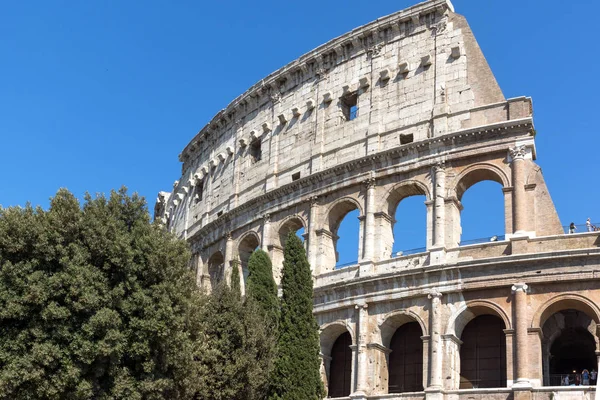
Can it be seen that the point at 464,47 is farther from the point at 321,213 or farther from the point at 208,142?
the point at 208,142

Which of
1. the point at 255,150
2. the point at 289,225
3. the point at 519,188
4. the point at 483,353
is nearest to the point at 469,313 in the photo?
the point at 483,353

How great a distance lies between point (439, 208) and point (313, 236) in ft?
18.0

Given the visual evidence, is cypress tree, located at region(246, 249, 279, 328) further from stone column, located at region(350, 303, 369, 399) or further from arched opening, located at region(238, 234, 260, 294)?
arched opening, located at region(238, 234, 260, 294)

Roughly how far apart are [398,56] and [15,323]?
17582 millimetres

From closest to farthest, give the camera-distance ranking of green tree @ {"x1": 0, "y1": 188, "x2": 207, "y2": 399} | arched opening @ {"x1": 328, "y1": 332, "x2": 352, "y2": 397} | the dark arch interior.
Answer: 1. green tree @ {"x1": 0, "y1": 188, "x2": 207, "y2": 399}
2. the dark arch interior
3. arched opening @ {"x1": 328, "y1": 332, "x2": 352, "y2": 397}

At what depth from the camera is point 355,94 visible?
33.2m

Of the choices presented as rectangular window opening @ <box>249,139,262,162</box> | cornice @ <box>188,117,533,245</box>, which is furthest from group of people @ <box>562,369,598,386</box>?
rectangular window opening @ <box>249,139,262,162</box>

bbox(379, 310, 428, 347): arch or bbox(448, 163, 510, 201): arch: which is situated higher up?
bbox(448, 163, 510, 201): arch

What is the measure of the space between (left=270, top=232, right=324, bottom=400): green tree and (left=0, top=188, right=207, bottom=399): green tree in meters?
3.17

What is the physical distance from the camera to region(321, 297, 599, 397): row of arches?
26.2 m

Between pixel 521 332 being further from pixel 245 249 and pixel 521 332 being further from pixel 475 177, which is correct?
pixel 245 249

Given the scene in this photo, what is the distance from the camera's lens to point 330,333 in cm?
3006

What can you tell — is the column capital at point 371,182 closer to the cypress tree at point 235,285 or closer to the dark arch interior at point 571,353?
the cypress tree at point 235,285

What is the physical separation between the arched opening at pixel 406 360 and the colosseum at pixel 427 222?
1.7 inches
